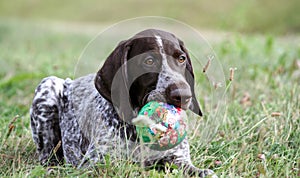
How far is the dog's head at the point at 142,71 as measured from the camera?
400cm

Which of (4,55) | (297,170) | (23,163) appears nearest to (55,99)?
(23,163)

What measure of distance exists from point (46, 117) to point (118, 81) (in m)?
1.30

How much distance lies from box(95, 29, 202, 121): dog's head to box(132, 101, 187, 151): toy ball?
0.07 m

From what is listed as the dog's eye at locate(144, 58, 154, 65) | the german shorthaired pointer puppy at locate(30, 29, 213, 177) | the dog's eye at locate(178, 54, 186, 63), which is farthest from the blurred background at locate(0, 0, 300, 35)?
the dog's eye at locate(144, 58, 154, 65)

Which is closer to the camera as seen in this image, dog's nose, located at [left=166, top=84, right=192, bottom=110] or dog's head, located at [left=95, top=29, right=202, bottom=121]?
dog's nose, located at [left=166, top=84, right=192, bottom=110]

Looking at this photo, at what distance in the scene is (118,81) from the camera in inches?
163

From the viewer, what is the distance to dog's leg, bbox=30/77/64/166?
5055mm

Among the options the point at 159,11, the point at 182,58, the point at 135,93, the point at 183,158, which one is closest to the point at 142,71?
the point at 135,93

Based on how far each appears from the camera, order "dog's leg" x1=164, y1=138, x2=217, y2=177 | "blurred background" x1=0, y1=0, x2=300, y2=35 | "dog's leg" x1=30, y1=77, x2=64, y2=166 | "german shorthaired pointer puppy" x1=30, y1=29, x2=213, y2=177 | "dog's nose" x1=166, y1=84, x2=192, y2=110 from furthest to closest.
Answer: "blurred background" x1=0, y1=0, x2=300, y2=35
"dog's leg" x1=30, y1=77, x2=64, y2=166
"dog's leg" x1=164, y1=138, x2=217, y2=177
"german shorthaired pointer puppy" x1=30, y1=29, x2=213, y2=177
"dog's nose" x1=166, y1=84, x2=192, y2=110

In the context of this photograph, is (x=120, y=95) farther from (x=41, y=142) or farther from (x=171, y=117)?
(x=41, y=142)

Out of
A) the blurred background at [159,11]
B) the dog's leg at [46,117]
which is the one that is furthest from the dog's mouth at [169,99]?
the blurred background at [159,11]

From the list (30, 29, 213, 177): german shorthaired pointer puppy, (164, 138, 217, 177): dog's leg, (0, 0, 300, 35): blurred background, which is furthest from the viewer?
(0, 0, 300, 35): blurred background

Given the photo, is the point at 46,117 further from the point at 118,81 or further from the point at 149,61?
the point at 149,61

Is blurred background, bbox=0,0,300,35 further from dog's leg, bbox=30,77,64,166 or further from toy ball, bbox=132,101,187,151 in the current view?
toy ball, bbox=132,101,187,151
